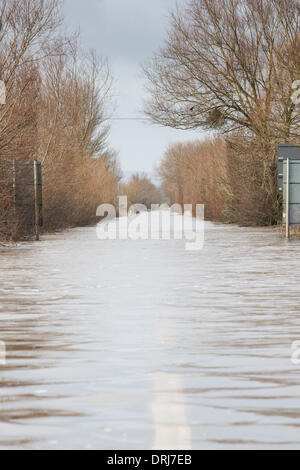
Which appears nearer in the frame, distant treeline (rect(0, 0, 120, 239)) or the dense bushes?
distant treeline (rect(0, 0, 120, 239))

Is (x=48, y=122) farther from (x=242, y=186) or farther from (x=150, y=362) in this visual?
(x=150, y=362)

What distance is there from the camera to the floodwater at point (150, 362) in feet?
13.0

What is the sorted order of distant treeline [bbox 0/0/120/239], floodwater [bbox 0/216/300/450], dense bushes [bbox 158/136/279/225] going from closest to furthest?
1. floodwater [bbox 0/216/300/450]
2. distant treeline [bbox 0/0/120/239]
3. dense bushes [bbox 158/136/279/225]

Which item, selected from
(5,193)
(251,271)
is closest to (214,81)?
(5,193)

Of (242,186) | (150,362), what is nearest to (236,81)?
(242,186)

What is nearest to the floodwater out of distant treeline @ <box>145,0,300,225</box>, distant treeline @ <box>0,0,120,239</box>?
distant treeline @ <box>0,0,120,239</box>

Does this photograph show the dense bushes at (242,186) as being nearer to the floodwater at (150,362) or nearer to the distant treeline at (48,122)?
the distant treeline at (48,122)

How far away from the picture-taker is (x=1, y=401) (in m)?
4.59

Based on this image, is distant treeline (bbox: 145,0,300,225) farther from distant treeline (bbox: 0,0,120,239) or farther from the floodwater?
the floodwater

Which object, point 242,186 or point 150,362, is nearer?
Result: point 150,362

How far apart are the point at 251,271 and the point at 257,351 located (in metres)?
6.96

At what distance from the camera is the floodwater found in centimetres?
397

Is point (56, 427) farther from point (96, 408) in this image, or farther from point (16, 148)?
point (16, 148)

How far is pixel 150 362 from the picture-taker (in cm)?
567
